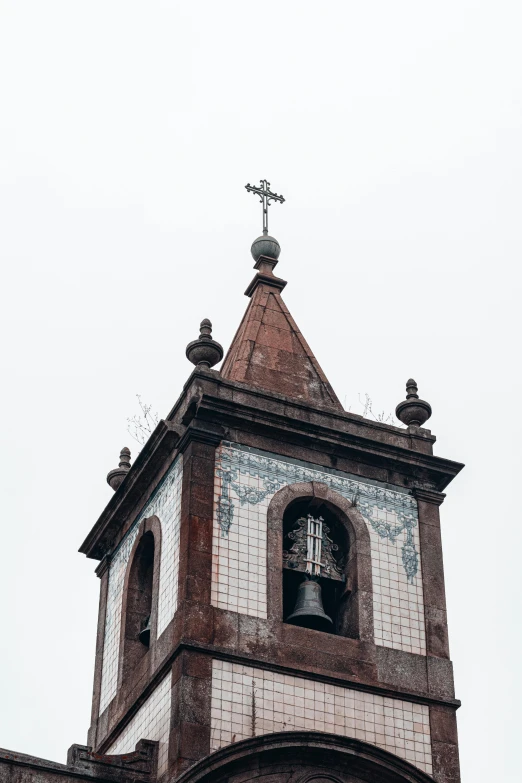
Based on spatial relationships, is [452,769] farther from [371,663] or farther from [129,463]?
[129,463]

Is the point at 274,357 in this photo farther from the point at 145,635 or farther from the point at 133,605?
the point at 145,635

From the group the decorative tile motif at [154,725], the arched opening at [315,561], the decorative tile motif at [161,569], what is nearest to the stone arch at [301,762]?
the decorative tile motif at [154,725]

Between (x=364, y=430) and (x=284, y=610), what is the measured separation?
329 cm

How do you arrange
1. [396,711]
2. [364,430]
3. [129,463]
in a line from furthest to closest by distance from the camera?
[129,463] < [364,430] < [396,711]

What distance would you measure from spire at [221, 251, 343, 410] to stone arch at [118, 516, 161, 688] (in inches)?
114

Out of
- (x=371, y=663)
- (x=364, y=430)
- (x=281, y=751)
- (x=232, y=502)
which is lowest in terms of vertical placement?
(x=281, y=751)

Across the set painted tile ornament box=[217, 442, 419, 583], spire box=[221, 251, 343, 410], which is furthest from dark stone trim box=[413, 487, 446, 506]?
spire box=[221, 251, 343, 410]

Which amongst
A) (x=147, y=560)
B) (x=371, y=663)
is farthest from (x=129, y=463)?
(x=371, y=663)

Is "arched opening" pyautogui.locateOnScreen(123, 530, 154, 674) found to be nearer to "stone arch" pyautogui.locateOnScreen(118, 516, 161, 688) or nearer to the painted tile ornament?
"stone arch" pyautogui.locateOnScreen(118, 516, 161, 688)

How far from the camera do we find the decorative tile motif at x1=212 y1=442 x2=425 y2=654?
25.8 meters

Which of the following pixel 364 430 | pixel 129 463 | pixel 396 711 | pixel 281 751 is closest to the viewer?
pixel 281 751

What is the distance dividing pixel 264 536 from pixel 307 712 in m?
2.85

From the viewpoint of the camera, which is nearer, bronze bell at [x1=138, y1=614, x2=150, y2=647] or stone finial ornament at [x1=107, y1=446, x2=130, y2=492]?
bronze bell at [x1=138, y1=614, x2=150, y2=647]

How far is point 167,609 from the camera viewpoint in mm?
25859
